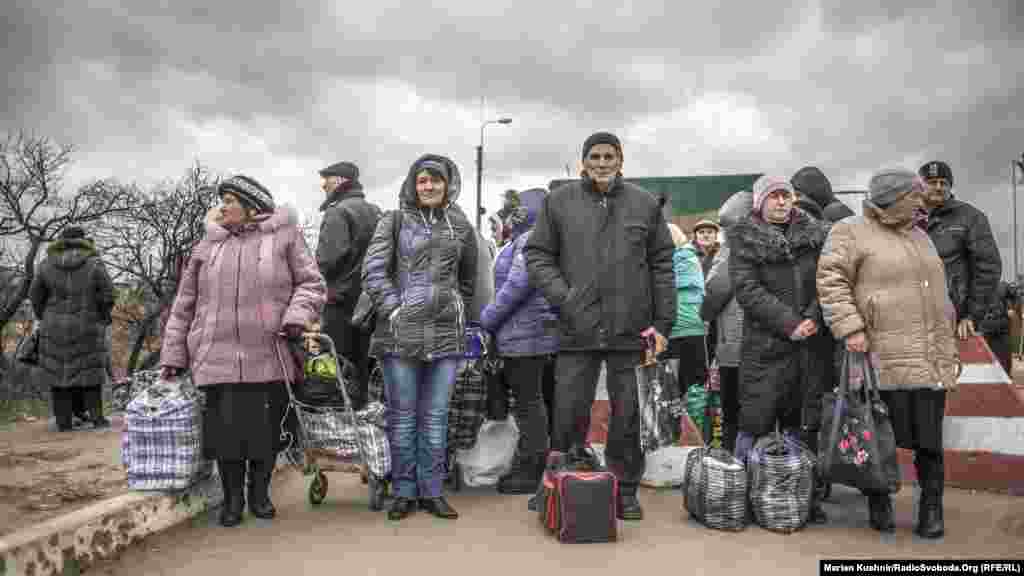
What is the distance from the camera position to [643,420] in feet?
16.0

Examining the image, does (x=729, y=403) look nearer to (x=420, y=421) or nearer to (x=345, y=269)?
(x=420, y=421)

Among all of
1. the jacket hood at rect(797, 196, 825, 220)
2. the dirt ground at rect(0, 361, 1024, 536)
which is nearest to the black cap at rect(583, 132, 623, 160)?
the jacket hood at rect(797, 196, 825, 220)

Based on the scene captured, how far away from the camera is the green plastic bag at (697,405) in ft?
22.3

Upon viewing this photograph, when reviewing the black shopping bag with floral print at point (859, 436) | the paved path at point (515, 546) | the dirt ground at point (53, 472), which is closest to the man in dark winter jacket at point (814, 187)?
the black shopping bag with floral print at point (859, 436)

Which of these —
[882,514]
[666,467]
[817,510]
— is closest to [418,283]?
[666,467]

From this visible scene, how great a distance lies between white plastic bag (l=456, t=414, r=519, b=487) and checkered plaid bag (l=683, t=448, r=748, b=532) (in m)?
1.51

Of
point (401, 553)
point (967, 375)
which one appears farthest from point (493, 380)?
point (967, 375)

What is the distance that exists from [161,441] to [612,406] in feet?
8.61

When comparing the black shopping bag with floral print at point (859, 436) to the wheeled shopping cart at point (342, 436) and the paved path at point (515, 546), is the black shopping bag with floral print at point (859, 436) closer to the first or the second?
the paved path at point (515, 546)

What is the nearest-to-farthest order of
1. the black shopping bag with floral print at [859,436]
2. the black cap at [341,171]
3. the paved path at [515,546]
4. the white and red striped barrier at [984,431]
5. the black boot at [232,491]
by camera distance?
1. the paved path at [515,546]
2. the black shopping bag with floral print at [859,436]
3. the black boot at [232,491]
4. the white and red striped barrier at [984,431]
5. the black cap at [341,171]

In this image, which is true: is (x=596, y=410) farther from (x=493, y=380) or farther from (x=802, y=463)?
(x=802, y=463)

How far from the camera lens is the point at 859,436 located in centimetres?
434

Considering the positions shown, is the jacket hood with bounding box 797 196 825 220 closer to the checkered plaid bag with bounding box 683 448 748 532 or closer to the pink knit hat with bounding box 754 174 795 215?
the pink knit hat with bounding box 754 174 795 215

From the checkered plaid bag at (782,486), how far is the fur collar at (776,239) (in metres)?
1.09
